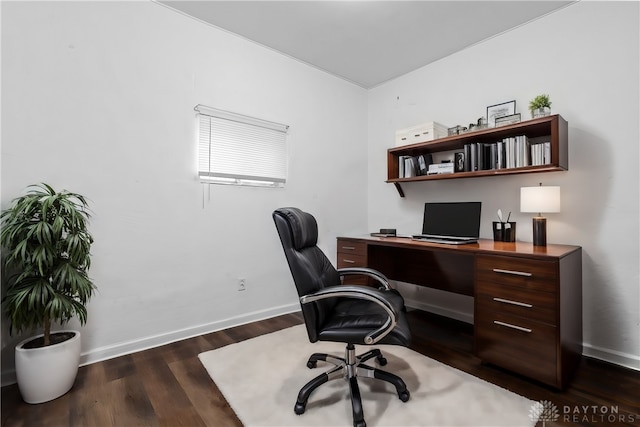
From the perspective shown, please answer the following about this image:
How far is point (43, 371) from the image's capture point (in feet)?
5.32

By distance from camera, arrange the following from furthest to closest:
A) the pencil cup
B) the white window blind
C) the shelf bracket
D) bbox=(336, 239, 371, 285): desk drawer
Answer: the shelf bracket → bbox=(336, 239, 371, 285): desk drawer → the white window blind → the pencil cup

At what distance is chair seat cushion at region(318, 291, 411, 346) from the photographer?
1443mm

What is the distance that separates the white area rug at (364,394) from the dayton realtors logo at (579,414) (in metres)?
0.06

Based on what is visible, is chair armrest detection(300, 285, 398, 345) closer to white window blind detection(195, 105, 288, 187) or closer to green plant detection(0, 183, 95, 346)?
green plant detection(0, 183, 95, 346)

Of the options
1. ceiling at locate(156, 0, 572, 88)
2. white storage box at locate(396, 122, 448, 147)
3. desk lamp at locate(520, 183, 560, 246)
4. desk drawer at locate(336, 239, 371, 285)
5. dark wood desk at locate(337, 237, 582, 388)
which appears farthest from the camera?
desk drawer at locate(336, 239, 371, 285)

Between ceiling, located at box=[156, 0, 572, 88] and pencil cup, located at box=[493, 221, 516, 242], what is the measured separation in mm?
1711

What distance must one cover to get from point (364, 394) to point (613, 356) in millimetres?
1851

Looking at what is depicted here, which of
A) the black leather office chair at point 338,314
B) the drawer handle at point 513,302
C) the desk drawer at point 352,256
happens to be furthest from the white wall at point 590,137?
the black leather office chair at point 338,314

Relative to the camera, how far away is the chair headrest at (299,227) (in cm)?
167

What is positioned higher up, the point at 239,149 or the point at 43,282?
the point at 239,149

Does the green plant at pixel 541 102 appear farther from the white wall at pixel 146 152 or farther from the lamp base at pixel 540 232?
the white wall at pixel 146 152

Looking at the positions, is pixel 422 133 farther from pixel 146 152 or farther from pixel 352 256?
pixel 146 152

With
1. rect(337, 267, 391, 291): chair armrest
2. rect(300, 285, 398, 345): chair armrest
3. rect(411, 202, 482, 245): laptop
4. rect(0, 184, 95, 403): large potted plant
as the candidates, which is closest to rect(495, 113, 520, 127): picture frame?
rect(411, 202, 482, 245): laptop

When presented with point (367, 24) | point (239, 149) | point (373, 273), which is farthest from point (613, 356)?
point (239, 149)
